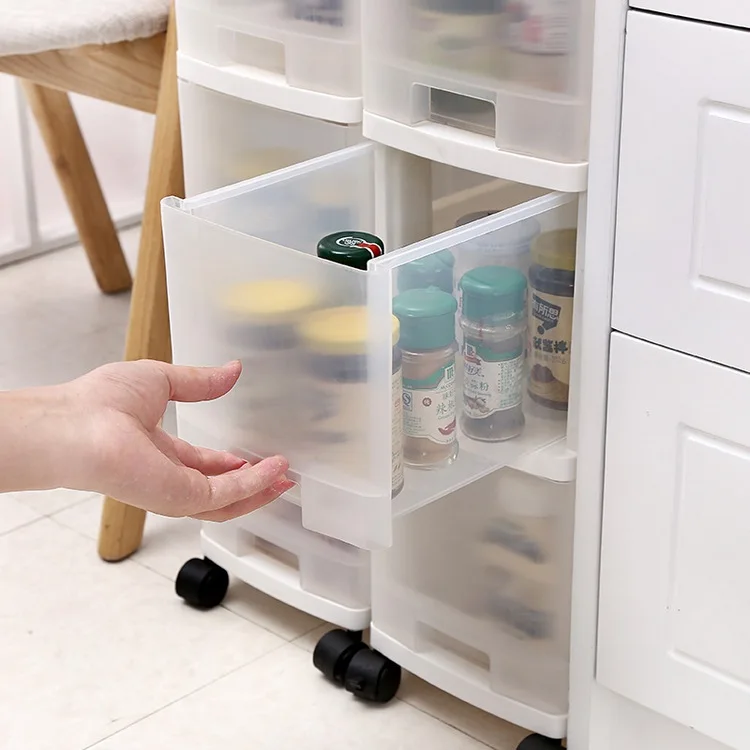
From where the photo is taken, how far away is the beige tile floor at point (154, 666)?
1.04 meters

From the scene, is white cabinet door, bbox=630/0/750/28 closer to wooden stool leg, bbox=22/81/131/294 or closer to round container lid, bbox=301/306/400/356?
round container lid, bbox=301/306/400/356

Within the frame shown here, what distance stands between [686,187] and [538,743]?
470mm

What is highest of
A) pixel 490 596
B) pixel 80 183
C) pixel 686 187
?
pixel 686 187

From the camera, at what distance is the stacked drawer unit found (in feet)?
2.38

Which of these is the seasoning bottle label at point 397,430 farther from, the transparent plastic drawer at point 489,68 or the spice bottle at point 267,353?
the transparent plastic drawer at point 489,68

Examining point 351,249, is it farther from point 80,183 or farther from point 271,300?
point 80,183

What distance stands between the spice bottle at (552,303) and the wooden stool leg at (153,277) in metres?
0.42

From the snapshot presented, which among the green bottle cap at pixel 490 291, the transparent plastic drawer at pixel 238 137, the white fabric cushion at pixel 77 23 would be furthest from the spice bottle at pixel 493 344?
the white fabric cushion at pixel 77 23

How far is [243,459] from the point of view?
873 millimetres

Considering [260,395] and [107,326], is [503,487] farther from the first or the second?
[107,326]

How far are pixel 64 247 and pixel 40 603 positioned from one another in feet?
3.23

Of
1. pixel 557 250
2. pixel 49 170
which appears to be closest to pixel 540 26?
pixel 557 250

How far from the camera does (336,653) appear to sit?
108 centimetres

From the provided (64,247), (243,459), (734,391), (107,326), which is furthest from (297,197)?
(64,247)
